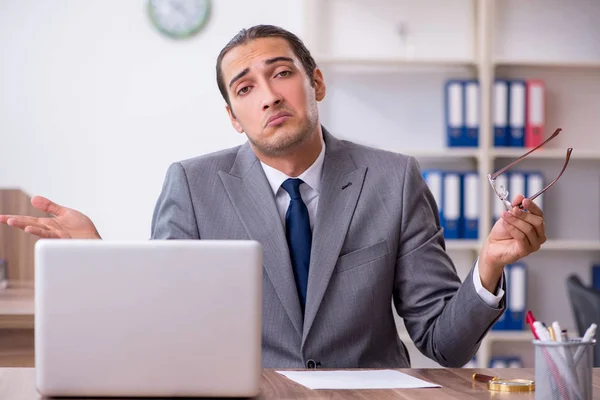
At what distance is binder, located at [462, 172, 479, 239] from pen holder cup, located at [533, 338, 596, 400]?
2825mm

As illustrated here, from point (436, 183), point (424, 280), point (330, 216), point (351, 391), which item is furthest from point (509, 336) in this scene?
point (351, 391)

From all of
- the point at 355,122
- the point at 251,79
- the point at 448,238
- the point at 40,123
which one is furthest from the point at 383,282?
the point at 40,123

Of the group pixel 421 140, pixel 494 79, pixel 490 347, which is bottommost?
pixel 490 347

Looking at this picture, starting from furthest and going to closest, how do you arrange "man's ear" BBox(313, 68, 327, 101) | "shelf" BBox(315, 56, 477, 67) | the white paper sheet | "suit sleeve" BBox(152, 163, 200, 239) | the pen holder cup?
"shelf" BBox(315, 56, 477, 67)
"man's ear" BBox(313, 68, 327, 101)
"suit sleeve" BBox(152, 163, 200, 239)
the white paper sheet
the pen holder cup

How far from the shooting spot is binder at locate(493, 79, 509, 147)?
399 cm

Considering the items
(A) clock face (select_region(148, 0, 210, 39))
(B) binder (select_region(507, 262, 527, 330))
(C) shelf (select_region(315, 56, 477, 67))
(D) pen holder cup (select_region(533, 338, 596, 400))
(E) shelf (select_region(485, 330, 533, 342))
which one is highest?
(A) clock face (select_region(148, 0, 210, 39))

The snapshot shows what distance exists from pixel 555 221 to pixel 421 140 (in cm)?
82

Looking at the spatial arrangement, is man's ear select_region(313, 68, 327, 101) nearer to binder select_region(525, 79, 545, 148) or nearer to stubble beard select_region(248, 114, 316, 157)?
stubble beard select_region(248, 114, 316, 157)

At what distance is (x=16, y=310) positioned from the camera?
1.99m

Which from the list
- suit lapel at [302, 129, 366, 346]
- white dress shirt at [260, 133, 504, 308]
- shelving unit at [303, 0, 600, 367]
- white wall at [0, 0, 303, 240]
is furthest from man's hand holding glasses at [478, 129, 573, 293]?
white wall at [0, 0, 303, 240]

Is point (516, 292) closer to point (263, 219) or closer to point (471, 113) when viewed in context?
point (471, 113)

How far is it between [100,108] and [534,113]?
2.24 m

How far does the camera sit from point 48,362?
1142mm

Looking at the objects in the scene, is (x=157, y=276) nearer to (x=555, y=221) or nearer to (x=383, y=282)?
(x=383, y=282)
